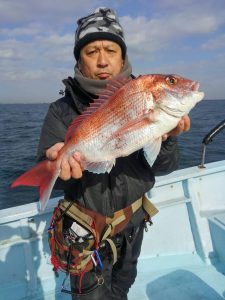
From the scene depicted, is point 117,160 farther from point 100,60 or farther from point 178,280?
point 178,280

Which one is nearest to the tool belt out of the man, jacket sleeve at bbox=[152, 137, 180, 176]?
the man

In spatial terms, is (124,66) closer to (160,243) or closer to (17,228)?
(17,228)

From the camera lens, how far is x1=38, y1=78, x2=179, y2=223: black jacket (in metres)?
3.15

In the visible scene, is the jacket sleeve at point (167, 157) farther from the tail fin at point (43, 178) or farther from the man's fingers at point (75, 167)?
the tail fin at point (43, 178)

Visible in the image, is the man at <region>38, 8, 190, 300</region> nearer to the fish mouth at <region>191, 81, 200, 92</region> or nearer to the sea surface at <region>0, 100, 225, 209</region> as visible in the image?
the fish mouth at <region>191, 81, 200, 92</region>

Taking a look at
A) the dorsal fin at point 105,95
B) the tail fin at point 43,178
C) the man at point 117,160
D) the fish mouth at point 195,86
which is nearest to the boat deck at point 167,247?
the man at point 117,160

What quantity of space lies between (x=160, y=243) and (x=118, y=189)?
2.47m

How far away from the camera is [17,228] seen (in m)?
4.58

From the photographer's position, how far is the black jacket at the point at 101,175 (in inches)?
124

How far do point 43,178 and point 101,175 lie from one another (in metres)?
0.66

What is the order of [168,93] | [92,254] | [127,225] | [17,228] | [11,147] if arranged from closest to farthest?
1. [168,93]
2. [92,254]
3. [127,225]
4. [17,228]
5. [11,147]

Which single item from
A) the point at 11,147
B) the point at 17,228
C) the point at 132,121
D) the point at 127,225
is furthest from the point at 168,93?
the point at 11,147

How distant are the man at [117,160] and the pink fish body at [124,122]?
1.10 ft

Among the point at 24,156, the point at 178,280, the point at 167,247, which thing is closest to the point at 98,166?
the point at 178,280
